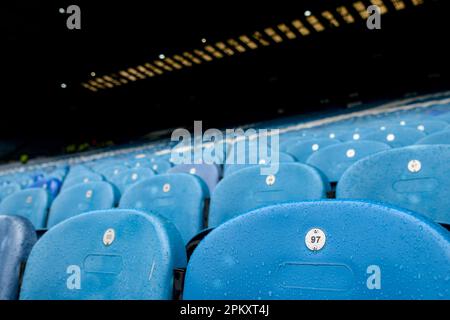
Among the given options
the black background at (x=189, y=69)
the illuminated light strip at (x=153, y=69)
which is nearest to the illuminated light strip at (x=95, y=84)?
the black background at (x=189, y=69)

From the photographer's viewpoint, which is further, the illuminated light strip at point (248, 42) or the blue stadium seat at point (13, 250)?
the illuminated light strip at point (248, 42)

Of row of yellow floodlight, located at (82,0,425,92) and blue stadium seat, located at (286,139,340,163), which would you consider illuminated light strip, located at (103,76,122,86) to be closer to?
row of yellow floodlight, located at (82,0,425,92)

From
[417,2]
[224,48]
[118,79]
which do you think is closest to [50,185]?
[224,48]

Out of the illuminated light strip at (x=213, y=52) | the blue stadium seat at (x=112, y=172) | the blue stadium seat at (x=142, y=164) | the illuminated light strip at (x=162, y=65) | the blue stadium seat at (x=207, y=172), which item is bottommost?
A: the blue stadium seat at (x=207, y=172)

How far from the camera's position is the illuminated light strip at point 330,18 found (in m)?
7.36

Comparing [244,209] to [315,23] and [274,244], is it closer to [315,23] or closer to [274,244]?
[274,244]

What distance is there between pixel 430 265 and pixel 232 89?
10032mm

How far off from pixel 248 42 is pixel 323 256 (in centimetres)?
871

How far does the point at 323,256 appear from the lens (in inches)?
17.6

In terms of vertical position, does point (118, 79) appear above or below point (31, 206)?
above

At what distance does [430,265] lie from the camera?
39 centimetres

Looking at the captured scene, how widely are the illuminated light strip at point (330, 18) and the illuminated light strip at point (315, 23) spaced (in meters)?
0.22

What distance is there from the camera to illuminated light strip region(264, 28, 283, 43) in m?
8.07

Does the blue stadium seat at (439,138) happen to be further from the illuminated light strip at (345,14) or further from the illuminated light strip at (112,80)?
the illuminated light strip at (112,80)
